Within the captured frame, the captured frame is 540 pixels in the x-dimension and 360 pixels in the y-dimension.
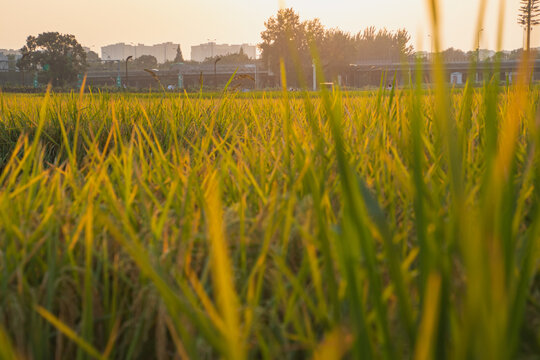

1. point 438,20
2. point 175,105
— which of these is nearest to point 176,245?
Result: point 438,20

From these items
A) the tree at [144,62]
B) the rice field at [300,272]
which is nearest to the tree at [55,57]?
the tree at [144,62]

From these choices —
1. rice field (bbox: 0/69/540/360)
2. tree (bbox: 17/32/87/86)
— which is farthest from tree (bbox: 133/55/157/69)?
rice field (bbox: 0/69/540/360)

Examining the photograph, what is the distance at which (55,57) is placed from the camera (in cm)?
5491

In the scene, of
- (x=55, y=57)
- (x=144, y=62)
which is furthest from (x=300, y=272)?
(x=144, y=62)

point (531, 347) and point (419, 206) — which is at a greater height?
point (419, 206)

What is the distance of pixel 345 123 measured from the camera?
196cm

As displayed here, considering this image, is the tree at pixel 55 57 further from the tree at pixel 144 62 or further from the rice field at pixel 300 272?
the rice field at pixel 300 272

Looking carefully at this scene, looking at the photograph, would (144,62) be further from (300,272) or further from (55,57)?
(300,272)

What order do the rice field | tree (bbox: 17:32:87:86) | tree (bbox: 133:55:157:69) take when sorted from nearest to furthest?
1. the rice field
2. tree (bbox: 17:32:87:86)
3. tree (bbox: 133:55:157:69)

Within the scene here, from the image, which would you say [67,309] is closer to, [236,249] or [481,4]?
[236,249]

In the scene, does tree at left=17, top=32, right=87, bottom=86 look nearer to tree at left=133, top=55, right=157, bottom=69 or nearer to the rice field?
tree at left=133, top=55, right=157, bottom=69

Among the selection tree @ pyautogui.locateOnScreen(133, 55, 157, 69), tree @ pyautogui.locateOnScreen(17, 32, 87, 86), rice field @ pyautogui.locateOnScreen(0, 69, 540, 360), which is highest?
tree @ pyautogui.locateOnScreen(133, 55, 157, 69)

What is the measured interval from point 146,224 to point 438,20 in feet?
1.91

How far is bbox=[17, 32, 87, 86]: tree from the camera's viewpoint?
5444cm
